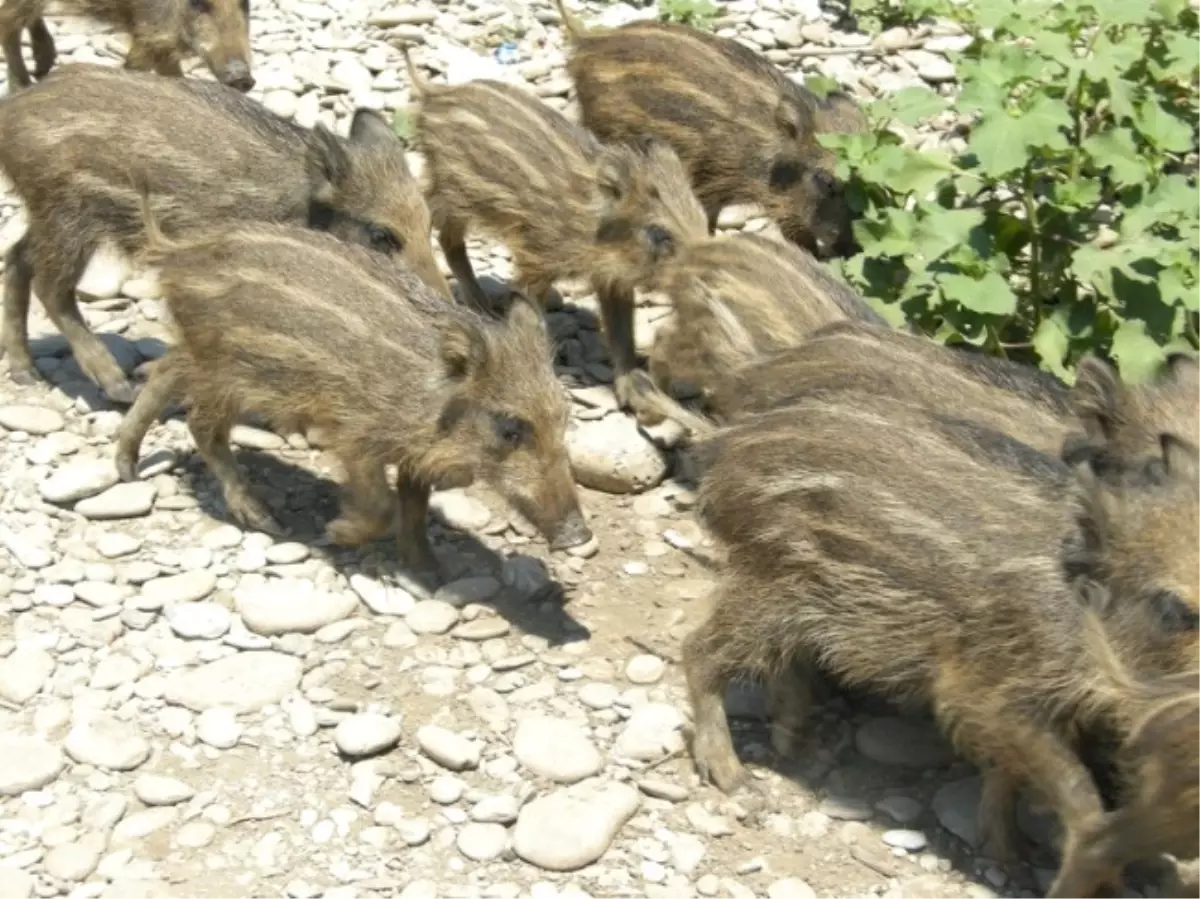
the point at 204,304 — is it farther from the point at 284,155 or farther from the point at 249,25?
the point at 249,25

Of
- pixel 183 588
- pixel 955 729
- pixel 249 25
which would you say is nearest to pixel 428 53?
pixel 249 25

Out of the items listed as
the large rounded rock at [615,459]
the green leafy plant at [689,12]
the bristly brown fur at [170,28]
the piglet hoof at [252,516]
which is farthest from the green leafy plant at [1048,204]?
the bristly brown fur at [170,28]

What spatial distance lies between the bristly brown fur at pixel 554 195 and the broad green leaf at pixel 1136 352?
4.95ft

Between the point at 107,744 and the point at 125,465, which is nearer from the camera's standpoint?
the point at 107,744

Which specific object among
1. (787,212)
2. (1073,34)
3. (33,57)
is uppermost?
(1073,34)

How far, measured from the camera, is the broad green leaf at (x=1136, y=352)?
491 cm

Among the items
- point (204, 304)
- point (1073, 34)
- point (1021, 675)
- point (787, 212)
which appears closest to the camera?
point (1021, 675)

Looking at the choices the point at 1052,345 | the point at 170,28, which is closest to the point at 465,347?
the point at 1052,345

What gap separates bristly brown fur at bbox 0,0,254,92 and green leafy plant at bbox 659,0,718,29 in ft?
5.89

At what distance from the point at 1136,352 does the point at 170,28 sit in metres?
4.08

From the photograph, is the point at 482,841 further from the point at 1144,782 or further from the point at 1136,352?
the point at 1136,352

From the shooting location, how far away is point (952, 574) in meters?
3.88

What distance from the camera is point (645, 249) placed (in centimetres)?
598

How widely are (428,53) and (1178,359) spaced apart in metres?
3.95
